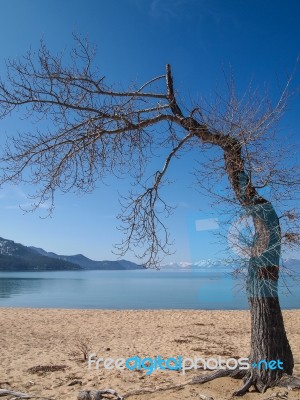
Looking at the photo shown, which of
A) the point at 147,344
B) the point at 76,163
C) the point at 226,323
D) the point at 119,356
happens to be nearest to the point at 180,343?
the point at 147,344

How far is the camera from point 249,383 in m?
5.00

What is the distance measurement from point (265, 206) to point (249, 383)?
239cm

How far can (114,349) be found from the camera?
11273 mm

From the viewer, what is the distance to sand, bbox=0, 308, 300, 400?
20.0 ft

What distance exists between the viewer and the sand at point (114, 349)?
6.10m

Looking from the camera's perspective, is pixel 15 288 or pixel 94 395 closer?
pixel 94 395

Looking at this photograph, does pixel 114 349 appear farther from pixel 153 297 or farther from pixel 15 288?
pixel 15 288

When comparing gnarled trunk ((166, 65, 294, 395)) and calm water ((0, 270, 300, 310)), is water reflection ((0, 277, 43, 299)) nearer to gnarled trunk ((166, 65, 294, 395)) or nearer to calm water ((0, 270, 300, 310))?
calm water ((0, 270, 300, 310))

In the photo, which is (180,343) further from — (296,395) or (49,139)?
(49,139)

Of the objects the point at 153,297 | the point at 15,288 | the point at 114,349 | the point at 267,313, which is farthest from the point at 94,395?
the point at 15,288

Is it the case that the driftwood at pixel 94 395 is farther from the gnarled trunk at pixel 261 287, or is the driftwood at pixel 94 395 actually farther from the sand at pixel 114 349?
the gnarled trunk at pixel 261 287

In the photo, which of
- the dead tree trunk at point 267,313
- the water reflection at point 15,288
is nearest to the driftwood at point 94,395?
the dead tree trunk at point 267,313

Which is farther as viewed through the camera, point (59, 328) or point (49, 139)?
point (59, 328)

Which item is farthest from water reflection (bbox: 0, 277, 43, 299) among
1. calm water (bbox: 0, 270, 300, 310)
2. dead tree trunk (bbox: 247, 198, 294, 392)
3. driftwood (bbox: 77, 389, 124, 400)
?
dead tree trunk (bbox: 247, 198, 294, 392)
